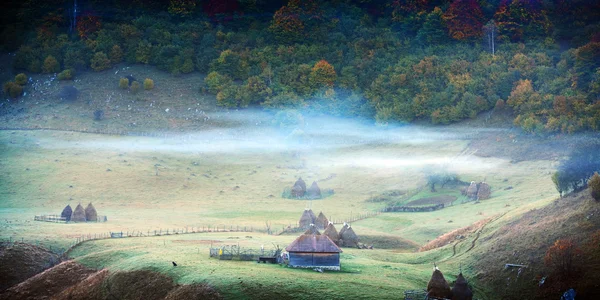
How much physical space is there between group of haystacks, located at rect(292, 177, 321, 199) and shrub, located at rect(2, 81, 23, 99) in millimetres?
66201

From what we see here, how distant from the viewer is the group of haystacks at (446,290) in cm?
6047

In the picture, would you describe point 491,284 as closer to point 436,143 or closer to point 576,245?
point 576,245

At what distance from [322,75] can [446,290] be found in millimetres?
102061

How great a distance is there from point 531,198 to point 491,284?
2951 centimetres

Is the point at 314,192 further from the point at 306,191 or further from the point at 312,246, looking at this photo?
the point at 312,246

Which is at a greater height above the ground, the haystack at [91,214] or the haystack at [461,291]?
the haystack at [91,214]

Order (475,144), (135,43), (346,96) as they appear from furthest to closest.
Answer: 1. (135,43)
2. (346,96)
3. (475,144)

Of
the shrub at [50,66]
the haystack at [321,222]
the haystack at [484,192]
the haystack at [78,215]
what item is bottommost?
the haystack at [321,222]

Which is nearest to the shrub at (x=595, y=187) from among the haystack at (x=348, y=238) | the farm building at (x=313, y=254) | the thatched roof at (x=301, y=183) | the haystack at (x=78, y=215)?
the farm building at (x=313, y=254)

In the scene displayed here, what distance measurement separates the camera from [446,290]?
60750 millimetres

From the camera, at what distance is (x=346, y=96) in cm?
15638

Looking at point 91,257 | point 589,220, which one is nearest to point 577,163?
point 589,220

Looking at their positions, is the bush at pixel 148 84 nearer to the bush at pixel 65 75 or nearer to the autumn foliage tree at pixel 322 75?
the bush at pixel 65 75

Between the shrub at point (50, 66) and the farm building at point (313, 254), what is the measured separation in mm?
109523
